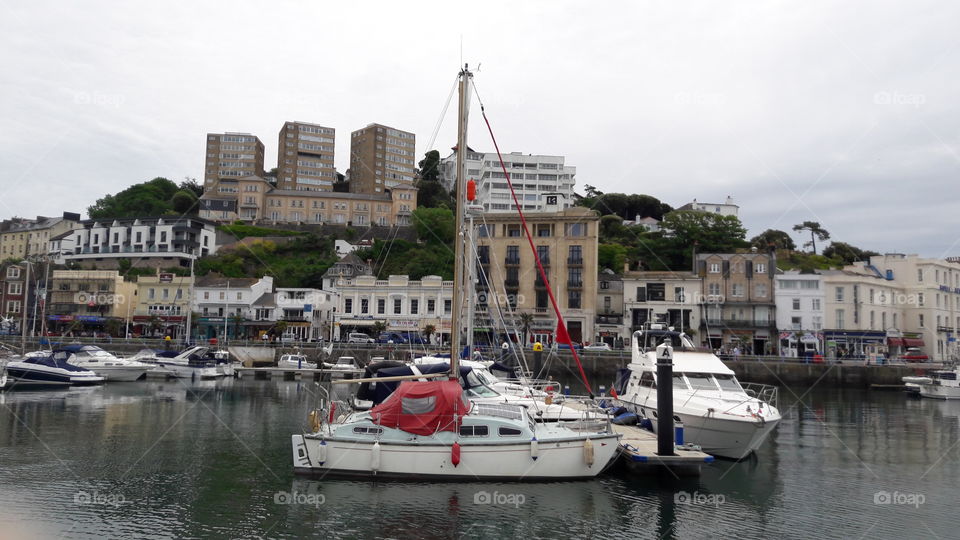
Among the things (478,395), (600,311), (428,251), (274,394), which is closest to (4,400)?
(274,394)

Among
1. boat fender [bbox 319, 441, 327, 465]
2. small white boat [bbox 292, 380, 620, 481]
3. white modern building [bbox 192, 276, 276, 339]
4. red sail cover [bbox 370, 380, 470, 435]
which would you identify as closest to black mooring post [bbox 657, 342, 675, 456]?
small white boat [bbox 292, 380, 620, 481]

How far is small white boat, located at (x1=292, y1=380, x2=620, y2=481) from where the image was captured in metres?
19.1

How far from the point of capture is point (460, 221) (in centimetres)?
1975

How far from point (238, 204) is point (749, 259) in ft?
292

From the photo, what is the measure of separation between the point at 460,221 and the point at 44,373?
123 feet

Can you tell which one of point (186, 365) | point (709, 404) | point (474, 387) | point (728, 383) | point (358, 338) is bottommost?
point (186, 365)

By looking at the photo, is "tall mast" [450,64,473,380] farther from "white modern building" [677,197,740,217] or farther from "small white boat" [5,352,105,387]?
"white modern building" [677,197,740,217]

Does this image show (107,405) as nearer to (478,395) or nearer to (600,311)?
(478,395)

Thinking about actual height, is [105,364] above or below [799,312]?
below

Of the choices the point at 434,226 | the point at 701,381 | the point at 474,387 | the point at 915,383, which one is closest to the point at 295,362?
the point at 474,387

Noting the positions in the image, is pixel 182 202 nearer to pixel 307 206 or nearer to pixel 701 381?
pixel 307 206

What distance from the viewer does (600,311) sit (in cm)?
7306

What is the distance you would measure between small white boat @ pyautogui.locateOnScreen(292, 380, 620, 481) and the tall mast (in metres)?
1.02

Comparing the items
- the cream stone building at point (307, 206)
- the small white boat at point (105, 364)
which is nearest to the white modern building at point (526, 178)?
the cream stone building at point (307, 206)
